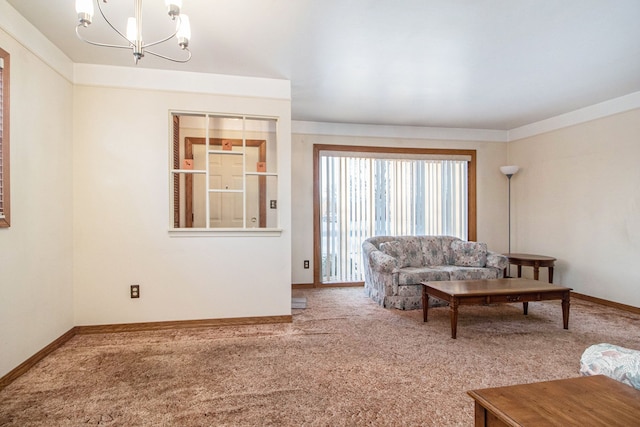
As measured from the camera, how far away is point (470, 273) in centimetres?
418

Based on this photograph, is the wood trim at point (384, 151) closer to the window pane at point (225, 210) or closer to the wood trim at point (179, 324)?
the window pane at point (225, 210)

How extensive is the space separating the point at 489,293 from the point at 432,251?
1.66 m

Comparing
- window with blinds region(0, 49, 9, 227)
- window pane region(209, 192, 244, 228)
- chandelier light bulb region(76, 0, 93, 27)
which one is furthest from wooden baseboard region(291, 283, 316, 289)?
chandelier light bulb region(76, 0, 93, 27)

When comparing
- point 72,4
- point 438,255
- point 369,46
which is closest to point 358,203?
point 438,255

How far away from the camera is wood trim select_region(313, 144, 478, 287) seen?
521 cm

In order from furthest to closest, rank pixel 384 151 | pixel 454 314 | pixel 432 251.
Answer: pixel 384 151 < pixel 432 251 < pixel 454 314

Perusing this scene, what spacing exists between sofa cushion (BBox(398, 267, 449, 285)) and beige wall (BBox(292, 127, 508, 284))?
1.61m

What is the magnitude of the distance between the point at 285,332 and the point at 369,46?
2.66m

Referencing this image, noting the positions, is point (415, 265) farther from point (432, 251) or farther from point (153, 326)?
point (153, 326)

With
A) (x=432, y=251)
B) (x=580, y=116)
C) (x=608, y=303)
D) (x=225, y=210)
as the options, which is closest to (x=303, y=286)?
(x=225, y=210)

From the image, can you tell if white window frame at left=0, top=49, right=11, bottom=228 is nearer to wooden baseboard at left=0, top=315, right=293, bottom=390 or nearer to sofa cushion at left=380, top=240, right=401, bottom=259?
wooden baseboard at left=0, top=315, right=293, bottom=390

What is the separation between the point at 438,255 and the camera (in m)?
4.73

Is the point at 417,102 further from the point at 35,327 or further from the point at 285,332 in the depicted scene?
the point at 35,327

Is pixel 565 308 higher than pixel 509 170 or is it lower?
lower
